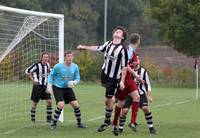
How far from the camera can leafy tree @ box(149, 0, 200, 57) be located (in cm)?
4669

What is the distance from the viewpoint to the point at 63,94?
1535cm

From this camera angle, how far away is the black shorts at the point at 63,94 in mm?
15164

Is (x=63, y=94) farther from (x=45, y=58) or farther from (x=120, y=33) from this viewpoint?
(x=120, y=33)

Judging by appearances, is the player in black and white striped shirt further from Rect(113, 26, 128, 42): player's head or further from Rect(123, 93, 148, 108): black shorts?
Rect(113, 26, 128, 42): player's head

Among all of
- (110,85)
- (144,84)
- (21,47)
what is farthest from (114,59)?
(21,47)

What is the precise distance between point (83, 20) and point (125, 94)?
3037 inches

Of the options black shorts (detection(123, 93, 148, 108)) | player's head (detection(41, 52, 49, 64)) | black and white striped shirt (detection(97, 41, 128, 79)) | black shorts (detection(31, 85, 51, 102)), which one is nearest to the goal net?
player's head (detection(41, 52, 49, 64))

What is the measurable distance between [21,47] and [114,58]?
6.55m

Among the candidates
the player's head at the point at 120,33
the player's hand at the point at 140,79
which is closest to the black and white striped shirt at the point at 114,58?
the player's head at the point at 120,33

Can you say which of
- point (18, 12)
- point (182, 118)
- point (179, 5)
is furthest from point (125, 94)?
point (179, 5)

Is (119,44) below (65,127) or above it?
above

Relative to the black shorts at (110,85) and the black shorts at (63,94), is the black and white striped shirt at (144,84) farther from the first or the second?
the black shorts at (63,94)

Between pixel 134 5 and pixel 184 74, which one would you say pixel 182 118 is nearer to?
pixel 184 74

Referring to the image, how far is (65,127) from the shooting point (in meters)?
15.6
